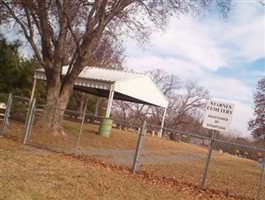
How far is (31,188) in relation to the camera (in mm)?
8227

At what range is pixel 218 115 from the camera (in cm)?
1239

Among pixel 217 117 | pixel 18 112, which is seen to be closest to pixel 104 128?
pixel 18 112

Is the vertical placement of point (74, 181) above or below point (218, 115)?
below

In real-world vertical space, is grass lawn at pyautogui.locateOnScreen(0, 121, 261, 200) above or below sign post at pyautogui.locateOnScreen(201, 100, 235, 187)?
below

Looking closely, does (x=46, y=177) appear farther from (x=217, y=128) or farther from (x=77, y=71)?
(x=77, y=71)

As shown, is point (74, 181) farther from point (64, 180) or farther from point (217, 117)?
point (217, 117)

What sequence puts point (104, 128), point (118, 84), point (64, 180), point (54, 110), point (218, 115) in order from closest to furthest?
point (64, 180) → point (218, 115) → point (54, 110) → point (104, 128) → point (118, 84)

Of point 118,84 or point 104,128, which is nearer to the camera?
point 104,128

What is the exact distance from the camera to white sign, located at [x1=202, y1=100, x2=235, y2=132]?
1221 centimetres

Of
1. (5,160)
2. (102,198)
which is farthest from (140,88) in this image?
(102,198)

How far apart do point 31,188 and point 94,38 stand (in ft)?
42.2

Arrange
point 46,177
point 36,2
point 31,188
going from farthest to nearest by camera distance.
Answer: point 36,2 < point 46,177 < point 31,188

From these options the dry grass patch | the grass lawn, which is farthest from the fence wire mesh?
the dry grass patch

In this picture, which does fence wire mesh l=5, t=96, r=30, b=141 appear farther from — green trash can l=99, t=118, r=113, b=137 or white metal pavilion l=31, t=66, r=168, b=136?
green trash can l=99, t=118, r=113, b=137
